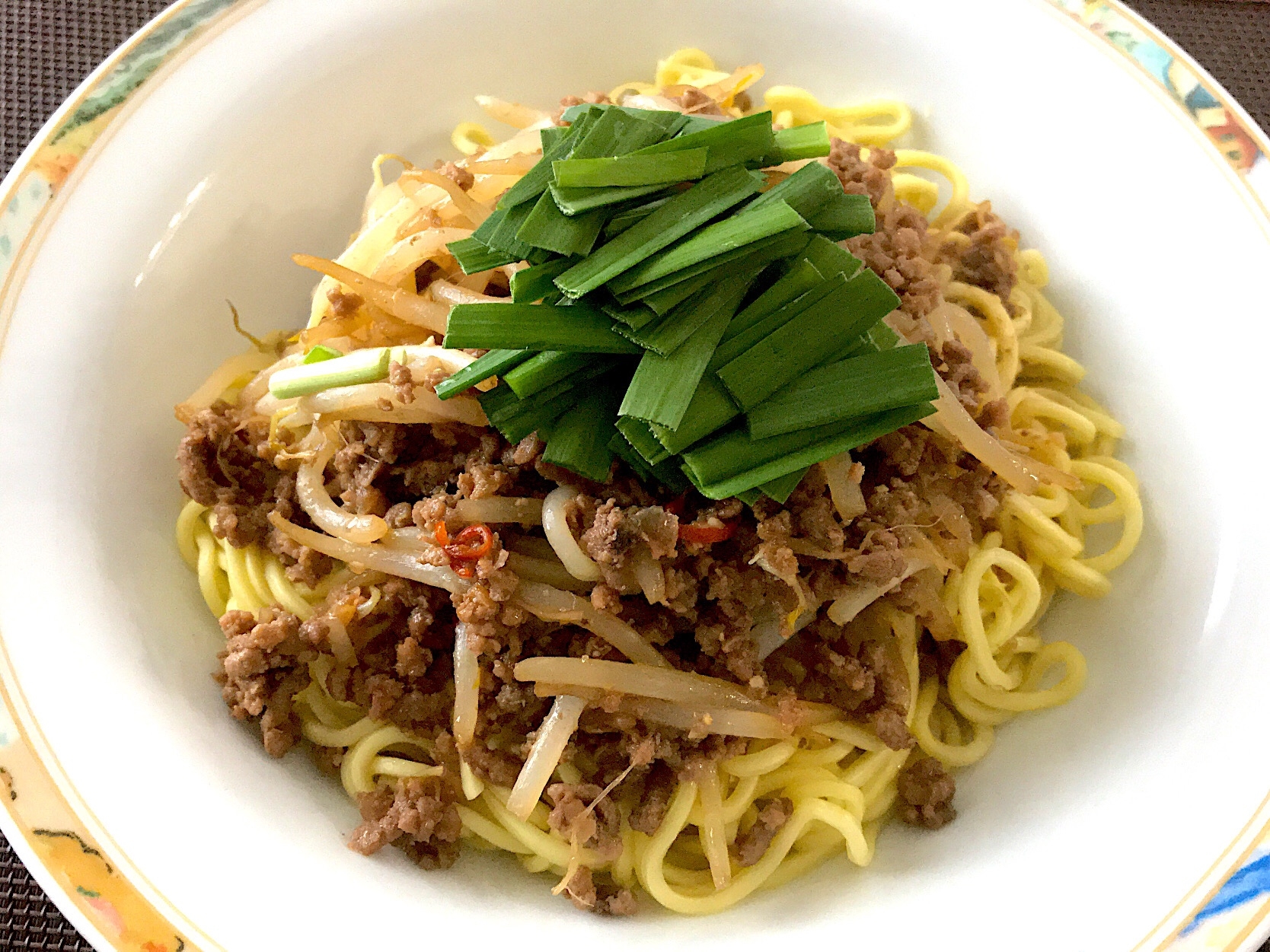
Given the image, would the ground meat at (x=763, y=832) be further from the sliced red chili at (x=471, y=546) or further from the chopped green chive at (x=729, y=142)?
the chopped green chive at (x=729, y=142)

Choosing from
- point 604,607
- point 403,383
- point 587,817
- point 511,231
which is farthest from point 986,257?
point 587,817

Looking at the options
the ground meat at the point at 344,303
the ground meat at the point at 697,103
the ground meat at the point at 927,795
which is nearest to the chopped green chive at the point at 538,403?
the ground meat at the point at 344,303

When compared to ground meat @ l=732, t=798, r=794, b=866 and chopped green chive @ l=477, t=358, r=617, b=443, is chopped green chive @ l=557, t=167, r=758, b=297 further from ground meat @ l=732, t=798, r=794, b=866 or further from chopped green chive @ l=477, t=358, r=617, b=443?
ground meat @ l=732, t=798, r=794, b=866

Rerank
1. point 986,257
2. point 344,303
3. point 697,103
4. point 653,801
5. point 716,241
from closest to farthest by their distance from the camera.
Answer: point 716,241, point 653,801, point 344,303, point 697,103, point 986,257

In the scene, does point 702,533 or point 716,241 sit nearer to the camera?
point 716,241

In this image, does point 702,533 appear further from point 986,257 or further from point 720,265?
point 986,257
